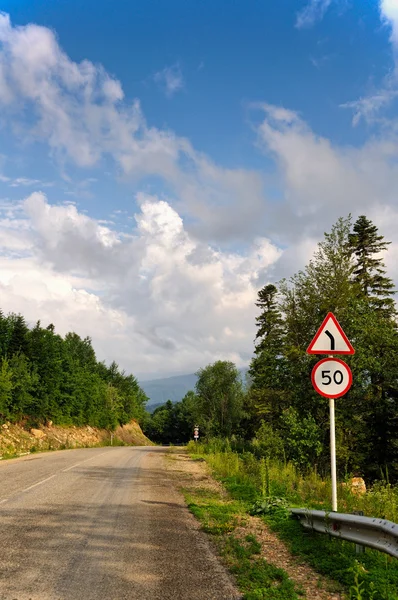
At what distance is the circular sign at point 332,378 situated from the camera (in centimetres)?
758

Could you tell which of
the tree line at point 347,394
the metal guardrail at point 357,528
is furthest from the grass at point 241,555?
the tree line at point 347,394

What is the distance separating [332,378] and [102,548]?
15.4 ft

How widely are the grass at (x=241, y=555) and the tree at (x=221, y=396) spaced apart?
49.7m

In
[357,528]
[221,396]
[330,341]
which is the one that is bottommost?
[357,528]

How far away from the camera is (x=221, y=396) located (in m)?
61.3

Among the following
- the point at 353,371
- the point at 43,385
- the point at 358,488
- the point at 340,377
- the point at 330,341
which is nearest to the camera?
the point at 340,377

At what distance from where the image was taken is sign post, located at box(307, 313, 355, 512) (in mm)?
7562

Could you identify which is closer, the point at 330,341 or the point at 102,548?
the point at 102,548

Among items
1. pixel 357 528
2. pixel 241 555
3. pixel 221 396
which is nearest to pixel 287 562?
pixel 241 555

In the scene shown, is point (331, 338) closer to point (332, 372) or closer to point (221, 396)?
point (332, 372)

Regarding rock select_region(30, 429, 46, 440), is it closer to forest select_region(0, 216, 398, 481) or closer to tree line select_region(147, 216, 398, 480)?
forest select_region(0, 216, 398, 481)

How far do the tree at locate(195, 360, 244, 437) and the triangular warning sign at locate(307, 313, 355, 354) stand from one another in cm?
5247

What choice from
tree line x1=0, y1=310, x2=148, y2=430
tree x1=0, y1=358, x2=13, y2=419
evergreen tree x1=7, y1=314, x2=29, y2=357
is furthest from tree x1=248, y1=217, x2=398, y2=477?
evergreen tree x1=7, y1=314, x2=29, y2=357

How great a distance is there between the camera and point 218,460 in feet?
66.6
